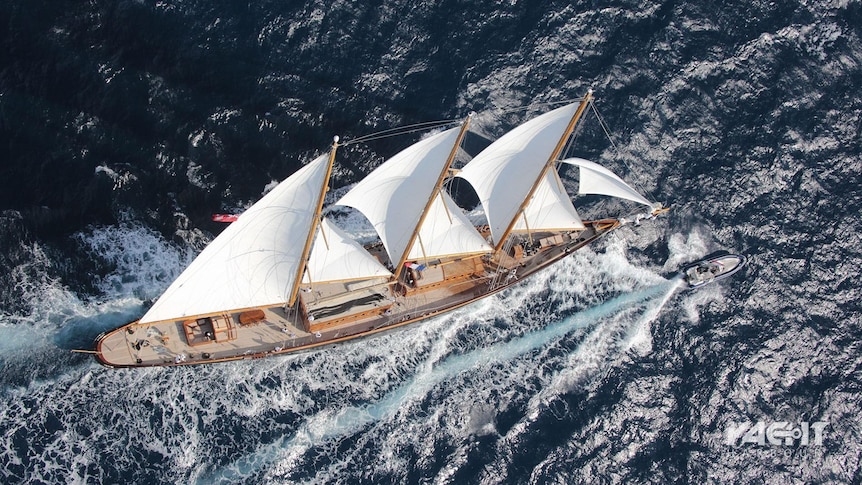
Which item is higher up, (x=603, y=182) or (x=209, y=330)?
(x=603, y=182)

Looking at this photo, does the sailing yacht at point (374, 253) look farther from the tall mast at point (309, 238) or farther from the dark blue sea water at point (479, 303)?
the dark blue sea water at point (479, 303)

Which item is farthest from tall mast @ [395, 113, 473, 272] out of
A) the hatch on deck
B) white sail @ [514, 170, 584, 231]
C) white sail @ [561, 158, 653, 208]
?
the hatch on deck

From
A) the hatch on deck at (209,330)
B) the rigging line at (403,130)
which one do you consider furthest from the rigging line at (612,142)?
the hatch on deck at (209,330)

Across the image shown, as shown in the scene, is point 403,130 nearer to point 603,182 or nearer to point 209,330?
point 603,182

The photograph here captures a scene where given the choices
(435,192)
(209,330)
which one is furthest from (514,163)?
(209,330)

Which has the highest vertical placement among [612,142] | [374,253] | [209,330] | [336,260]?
[612,142]
